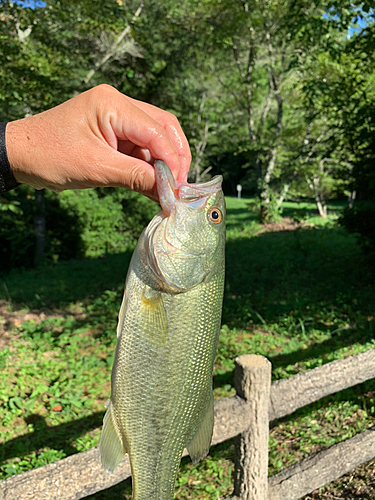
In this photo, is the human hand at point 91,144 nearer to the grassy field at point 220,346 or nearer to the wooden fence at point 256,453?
the wooden fence at point 256,453

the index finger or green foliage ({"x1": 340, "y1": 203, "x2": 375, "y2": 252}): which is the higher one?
the index finger

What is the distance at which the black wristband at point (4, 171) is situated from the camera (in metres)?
1.55

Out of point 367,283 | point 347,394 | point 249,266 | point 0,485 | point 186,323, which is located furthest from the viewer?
point 249,266

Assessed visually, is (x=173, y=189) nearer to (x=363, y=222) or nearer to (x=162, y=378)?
(x=162, y=378)

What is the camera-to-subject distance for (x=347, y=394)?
4617 millimetres

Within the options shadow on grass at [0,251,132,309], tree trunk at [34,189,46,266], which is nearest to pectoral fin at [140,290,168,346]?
shadow on grass at [0,251,132,309]

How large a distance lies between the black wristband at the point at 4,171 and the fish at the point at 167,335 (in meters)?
0.61

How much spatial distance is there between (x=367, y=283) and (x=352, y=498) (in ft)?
16.3

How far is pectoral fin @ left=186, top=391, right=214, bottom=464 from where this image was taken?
1.52m

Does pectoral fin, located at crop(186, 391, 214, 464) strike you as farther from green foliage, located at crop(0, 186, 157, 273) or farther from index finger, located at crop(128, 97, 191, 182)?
green foliage, located at crop(0, 186, 157, 273)

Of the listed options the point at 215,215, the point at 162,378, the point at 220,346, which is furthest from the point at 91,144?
the point at 220,346

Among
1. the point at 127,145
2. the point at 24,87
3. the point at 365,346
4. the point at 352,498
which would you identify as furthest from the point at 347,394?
the point at 24,87

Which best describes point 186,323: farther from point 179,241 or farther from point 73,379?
point 73,379

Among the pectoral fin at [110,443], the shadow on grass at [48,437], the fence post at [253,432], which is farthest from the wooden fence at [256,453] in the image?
the shadow on grass at [48,437]
